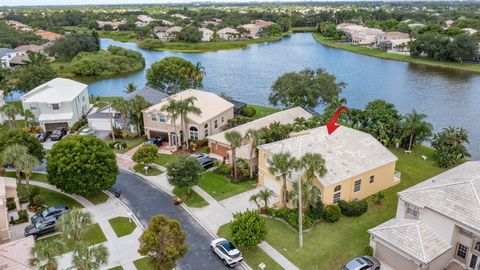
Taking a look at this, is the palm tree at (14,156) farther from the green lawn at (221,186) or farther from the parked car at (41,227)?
the green lawn at (221,186)

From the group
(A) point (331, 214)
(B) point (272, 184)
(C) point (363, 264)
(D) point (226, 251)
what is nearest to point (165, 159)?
(B) point (272, 184)

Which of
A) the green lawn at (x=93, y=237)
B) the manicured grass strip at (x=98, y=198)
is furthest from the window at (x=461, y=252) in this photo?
the manicured grass strip at (x=98, y=198)

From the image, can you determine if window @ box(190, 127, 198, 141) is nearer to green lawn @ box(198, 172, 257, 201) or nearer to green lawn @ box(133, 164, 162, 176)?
green lawn @ box(133, 164, 162, 176)

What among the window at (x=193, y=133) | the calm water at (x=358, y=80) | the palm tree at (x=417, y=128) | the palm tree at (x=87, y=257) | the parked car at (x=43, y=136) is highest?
the palm tree at (x=87, y=257)

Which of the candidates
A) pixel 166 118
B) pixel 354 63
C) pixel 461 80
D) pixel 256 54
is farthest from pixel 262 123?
pixel 256 54

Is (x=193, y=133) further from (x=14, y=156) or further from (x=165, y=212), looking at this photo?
(x=14, y=156)

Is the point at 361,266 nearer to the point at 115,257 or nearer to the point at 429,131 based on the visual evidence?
the point at 115,257
